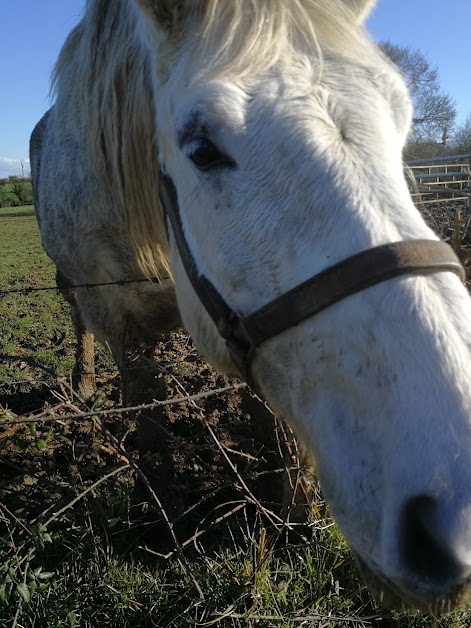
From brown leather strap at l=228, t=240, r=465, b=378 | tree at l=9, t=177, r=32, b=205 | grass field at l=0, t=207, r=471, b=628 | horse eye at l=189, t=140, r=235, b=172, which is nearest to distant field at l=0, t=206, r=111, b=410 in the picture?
grass field at l=0, t=207, r=471, b=628

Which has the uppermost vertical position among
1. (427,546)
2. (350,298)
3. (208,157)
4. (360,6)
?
(360,6)

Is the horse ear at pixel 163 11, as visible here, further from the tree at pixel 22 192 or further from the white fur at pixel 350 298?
the tree at pixel 22 192

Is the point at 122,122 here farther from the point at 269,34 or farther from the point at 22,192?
the point at 22,192

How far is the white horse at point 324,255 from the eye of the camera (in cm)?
103

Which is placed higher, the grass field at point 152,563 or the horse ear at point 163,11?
the horse ear at point 163,11

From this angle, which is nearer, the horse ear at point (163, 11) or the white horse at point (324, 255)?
the white horse at point (324, 255)

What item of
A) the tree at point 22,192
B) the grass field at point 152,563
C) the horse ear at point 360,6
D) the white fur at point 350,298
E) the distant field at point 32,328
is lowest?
the grass field at point 152,563

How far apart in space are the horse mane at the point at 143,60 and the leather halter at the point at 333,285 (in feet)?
2.28

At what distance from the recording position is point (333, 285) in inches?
46.6

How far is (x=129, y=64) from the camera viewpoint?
7.26 feet

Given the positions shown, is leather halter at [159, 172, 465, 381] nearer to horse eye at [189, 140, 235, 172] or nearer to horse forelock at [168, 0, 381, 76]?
horse eye at [189, 140, 235, 172]

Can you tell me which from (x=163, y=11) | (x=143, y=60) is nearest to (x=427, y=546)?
(x=163, y=11)

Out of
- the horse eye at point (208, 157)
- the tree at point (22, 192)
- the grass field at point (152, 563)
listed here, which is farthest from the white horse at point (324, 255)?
the tree at point (22, 192)

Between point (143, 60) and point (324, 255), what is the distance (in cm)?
139
